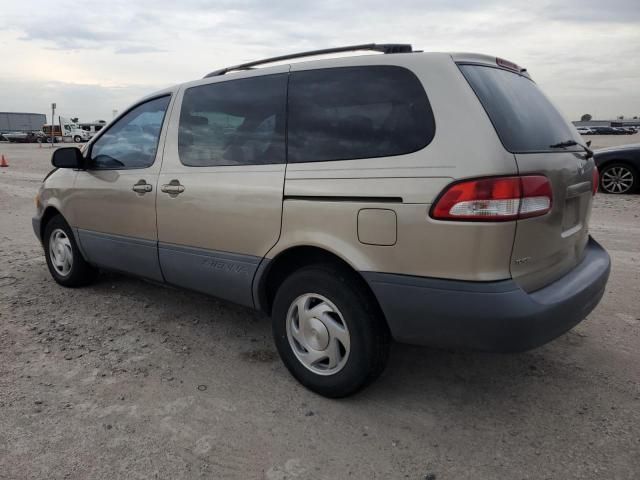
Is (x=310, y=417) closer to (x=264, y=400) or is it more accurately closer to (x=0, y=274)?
(x=264, y=400)

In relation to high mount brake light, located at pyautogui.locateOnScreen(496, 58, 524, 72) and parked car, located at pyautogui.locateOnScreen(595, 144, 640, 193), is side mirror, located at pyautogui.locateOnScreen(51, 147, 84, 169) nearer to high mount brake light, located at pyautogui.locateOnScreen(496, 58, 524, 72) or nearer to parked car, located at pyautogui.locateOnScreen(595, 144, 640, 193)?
high mount brake light, located at pyautogui.locateOnScreen(496, 58, 524, 72)

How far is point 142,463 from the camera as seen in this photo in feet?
7.84

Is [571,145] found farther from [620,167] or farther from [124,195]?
[620,167]

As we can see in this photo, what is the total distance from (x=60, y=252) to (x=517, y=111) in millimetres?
4235

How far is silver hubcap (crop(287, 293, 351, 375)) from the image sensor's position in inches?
110

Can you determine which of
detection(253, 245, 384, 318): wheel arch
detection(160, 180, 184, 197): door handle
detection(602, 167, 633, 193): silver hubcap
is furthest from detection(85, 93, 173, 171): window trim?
detection(602, 167, 633, 193): silver hubcap

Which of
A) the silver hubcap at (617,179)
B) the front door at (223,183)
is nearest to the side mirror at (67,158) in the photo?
the front door at (223,183)

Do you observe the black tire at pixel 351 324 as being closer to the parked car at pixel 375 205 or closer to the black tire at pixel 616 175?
the parked car at pixel 375 205

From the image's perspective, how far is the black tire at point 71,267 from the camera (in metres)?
4.73

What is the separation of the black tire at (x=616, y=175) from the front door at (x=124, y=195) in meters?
9.54

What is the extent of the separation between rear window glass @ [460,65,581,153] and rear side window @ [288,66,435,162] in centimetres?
29

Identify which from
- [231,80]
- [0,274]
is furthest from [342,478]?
[0,274]

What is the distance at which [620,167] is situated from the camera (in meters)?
10.3

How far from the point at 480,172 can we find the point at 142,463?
2.04 metres
